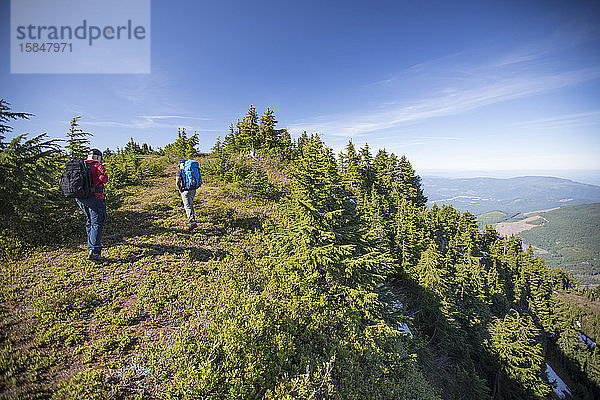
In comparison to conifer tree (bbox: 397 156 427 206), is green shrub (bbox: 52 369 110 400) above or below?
below

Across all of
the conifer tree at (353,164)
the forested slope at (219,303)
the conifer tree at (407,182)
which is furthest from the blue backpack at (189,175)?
the conifer tree at (407,182)

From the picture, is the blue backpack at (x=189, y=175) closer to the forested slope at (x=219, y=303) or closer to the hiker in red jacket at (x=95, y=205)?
the forested slope at (x=219, y=303)

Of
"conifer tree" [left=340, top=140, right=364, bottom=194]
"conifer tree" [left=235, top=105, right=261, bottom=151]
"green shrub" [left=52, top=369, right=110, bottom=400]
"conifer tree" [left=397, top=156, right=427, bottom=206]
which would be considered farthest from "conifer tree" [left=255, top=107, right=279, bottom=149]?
"green shrub" [left=52, top=369, right=110, bottom=400]

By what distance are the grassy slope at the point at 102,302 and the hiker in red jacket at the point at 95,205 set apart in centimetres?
84

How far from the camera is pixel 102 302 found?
5895 mm

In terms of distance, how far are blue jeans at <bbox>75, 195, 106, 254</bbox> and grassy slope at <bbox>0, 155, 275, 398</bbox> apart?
0.84 meters

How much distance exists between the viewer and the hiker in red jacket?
7.02 metres

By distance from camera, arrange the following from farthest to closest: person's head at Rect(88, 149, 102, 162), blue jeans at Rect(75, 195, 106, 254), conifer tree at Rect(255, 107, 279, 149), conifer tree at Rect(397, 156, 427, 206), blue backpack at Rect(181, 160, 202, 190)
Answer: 1. conifer tree at Rect(397, 156, 427, 206)
2. conifer tree at Rect(255, 107, 279, 149)
3. blue backpack at Rect(181, 160, 202, 190)
4. person's head at Rect(88, 149, 102, 162)
5. blue jeans at Rect(75, 195, 106, 254)

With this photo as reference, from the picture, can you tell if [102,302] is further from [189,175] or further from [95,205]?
[189,175]

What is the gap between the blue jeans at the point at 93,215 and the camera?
701 cm

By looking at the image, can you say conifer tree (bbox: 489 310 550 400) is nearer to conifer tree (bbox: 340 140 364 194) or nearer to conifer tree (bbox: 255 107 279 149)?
conifer tree (bbox: 340 140 364 194)

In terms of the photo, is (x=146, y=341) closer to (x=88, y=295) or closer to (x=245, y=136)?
(x=88, y=295)

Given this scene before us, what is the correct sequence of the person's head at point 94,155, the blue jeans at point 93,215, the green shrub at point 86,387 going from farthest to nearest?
the person's head at point 94,155 → the blue jeans at point 93,215 → the green shrub at point 86,387

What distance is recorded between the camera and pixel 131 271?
288 inches
